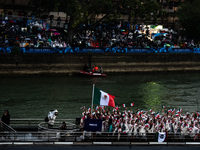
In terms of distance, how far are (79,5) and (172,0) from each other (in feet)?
75.4

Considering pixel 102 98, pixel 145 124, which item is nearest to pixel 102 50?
pixel 102 98

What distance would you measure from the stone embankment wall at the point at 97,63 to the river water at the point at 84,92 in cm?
118

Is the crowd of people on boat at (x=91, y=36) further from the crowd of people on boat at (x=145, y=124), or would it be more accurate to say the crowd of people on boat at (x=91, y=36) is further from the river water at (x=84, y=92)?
the crowd of people on boat at (x=145, y=124)

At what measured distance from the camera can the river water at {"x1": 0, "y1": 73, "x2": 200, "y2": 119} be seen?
3250 centimetres

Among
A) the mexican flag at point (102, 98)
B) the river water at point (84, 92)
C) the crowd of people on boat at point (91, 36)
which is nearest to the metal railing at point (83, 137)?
the mexican flag at point (102, 98)

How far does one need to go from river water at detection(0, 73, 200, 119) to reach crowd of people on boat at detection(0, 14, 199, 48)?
3600mm

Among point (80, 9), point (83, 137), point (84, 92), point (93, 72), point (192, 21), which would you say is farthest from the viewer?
point (192, 21)

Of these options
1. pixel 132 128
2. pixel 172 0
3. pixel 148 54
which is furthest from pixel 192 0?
pixel 132 128

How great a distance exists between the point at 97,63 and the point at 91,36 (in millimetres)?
3027

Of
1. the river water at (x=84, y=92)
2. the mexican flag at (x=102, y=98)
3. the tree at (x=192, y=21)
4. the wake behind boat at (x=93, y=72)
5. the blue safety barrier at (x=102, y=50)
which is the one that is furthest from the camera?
the tree at (x=192, y=21)

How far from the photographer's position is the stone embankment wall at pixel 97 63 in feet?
146

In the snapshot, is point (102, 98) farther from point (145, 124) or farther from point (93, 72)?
point (93, 72)

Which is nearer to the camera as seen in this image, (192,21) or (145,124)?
(145,124)

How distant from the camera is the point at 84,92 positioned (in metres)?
37.9
